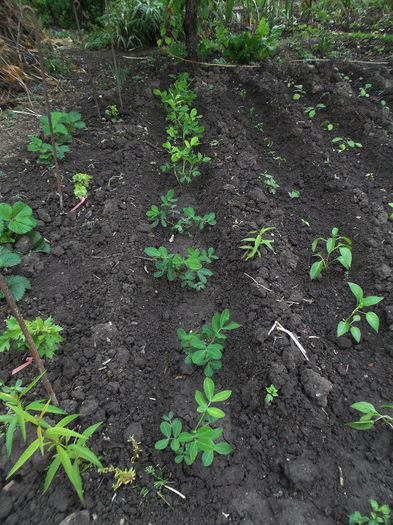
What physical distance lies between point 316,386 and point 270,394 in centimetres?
22

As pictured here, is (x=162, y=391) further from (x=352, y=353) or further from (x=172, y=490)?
(x=352, y=353)

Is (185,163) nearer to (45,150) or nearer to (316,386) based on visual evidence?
(45,150)

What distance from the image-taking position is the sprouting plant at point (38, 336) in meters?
1.60

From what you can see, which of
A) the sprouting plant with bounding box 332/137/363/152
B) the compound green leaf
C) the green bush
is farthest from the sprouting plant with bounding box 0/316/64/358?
the green bush

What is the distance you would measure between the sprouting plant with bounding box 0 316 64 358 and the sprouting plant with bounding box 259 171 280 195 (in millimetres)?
1914

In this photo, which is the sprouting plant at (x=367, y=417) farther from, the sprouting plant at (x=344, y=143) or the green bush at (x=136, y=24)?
the green bush at (x=136, y=24)

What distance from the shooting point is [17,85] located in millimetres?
3842

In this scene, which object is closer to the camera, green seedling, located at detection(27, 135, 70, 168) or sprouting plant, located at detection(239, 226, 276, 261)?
sprouting plant, located at detection(239, 226, 276, 261)

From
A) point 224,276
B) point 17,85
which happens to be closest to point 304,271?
point 224,276

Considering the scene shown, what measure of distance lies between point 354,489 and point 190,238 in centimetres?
174

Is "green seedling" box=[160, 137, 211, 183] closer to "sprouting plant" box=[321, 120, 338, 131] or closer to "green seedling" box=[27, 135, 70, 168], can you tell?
"green seedling" box=[27, 135, 70, 168]

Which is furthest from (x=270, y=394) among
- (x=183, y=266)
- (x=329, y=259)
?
(x=329, y=259)

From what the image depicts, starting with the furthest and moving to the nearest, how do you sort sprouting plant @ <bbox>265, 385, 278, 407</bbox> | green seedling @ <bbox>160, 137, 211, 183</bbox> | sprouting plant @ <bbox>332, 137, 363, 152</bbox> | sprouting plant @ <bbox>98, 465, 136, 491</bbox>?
sprouting plant @ <bbox>332, 137, 363, 152</bbox> < green seedling @ <bbox>160, 137, 211, 183</bbox> < sprouting plant @ <bbox>265, 385, 278, 407</bbox> < sprouting plant @ <bbox>98, 465, 136, 491</bbox>

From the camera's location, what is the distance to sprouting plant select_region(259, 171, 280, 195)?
9.13 feet
